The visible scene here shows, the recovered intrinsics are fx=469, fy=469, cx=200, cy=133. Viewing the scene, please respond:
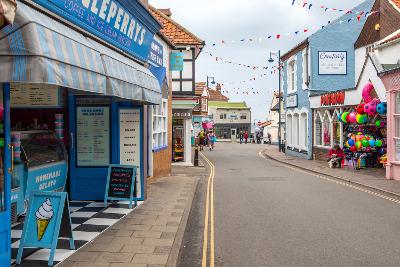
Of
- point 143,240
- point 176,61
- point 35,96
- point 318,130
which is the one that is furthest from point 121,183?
point 318,130

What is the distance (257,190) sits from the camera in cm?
1483

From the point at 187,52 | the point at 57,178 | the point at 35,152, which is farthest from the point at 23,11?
the point at 187,52

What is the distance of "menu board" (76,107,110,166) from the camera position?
36.1 feet

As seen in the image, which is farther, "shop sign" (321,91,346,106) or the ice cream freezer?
"shop sign" (321,91,346,106)

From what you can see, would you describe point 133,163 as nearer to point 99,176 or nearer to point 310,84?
point 99,176

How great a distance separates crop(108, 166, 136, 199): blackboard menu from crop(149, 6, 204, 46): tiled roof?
14.4 metres

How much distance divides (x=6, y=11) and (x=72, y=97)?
6464 millimetres

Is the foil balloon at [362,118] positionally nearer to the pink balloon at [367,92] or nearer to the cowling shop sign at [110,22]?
the pink balloon at [367,92]

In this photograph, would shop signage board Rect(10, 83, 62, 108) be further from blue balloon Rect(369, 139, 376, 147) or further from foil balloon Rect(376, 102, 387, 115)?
blue balloon Rect(369, 139, 376, 147)

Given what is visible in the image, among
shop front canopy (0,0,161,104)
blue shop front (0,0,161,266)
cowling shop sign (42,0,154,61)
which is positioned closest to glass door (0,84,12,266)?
blue shop front (0,0,161,266)

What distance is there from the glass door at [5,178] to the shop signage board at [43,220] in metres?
0.66

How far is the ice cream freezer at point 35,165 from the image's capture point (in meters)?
8.66

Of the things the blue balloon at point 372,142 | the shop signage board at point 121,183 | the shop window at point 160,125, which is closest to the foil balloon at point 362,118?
the blue balloon at point 372,142

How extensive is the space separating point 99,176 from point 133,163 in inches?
34.3
